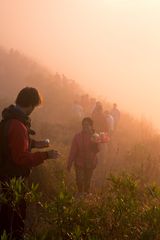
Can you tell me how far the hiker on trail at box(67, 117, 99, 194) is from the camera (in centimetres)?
962

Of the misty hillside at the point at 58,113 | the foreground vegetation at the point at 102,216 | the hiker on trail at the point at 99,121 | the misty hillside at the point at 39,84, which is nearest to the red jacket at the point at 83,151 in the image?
the misty hillside at the point at 58,113

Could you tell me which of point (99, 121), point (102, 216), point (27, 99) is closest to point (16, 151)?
point (27, 99)

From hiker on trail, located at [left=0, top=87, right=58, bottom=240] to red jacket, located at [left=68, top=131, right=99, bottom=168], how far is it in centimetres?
379

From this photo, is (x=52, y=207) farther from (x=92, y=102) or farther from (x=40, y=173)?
(x=92, y=102)

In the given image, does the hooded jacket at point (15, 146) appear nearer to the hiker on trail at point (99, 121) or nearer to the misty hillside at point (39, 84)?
the hiker on trail at point (99, 121)

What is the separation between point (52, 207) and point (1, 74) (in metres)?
28.0

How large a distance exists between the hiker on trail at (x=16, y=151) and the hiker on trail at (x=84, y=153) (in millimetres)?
3779

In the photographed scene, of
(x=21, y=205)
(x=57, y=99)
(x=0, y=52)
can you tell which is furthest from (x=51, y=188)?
(x=0, y=52)

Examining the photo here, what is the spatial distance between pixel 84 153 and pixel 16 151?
4.17m

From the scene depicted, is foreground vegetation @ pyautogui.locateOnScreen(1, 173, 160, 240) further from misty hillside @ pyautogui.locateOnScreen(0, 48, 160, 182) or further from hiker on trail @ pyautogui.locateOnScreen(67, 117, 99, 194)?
misty hillside @ pyautogui.locateOnScreen(0, 48, 160, 182)

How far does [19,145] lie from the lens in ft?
18.4

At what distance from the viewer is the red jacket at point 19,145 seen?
561cm

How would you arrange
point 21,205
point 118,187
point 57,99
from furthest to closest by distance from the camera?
point 57,99 < point 21,205 < point 118,187

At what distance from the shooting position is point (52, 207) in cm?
405
